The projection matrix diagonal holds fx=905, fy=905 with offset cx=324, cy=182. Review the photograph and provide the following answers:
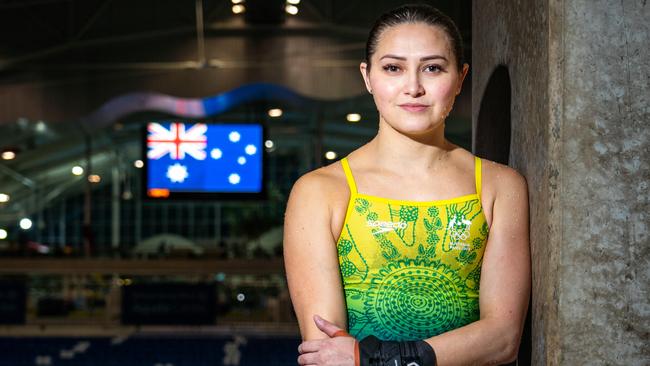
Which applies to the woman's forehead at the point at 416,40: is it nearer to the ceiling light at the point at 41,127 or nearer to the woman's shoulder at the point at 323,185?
the woman's shoulder at the point at 323,185

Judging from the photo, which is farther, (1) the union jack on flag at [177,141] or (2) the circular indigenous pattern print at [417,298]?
(1) the union jack on flag at [177,141]

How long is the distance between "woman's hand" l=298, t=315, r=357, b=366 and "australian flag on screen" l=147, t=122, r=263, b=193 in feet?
34.3

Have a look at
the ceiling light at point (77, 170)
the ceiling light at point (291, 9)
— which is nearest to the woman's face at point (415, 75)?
the ceiling light at point (291, 9)

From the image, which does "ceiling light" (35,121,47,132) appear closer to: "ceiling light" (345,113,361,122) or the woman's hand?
"ceiling light" (345,113,361,122)

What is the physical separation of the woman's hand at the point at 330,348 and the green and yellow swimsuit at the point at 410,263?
0.11m

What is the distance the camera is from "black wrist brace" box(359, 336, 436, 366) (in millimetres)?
1570

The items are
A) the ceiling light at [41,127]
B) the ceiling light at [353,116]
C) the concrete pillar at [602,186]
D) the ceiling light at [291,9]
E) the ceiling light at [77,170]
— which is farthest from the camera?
the ceiling light at [77,170]

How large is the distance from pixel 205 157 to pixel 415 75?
10661 millimetres

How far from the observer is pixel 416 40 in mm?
1696

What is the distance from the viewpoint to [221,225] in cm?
3728

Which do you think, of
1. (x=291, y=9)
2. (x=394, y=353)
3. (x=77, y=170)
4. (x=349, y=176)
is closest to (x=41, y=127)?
(x=77, y=170)

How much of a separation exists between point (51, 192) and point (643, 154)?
32458mm

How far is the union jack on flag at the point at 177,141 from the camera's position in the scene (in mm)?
12102

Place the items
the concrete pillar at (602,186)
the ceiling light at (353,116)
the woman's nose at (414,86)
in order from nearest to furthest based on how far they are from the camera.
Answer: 1. the concrete pillar at (602,186)
2. the woman's nose at (414,86)
3. the ceiling light at (353,116)
